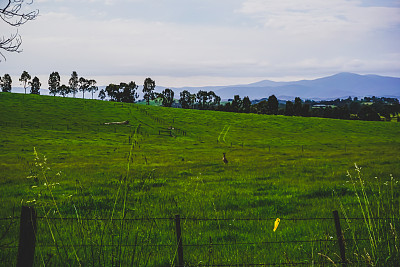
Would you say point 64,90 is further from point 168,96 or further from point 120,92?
point 168,96

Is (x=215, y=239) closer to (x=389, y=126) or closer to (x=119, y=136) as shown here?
(x=119, y=136)

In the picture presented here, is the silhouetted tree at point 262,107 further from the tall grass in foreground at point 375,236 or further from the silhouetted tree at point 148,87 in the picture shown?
the tall grass in foreground at point 375,236

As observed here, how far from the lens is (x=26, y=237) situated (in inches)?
165

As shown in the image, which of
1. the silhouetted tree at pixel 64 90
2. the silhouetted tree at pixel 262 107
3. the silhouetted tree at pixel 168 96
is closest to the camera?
the silhouetted tree at pixel 262 107

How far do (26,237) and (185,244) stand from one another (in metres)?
4.27

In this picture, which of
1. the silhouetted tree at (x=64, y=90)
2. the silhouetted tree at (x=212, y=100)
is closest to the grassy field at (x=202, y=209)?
the silhouetted tree at (x=212, y=100)

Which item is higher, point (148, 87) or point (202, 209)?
point (148, 87)

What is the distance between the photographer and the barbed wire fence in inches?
202

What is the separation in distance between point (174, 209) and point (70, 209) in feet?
12.1

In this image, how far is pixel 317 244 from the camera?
7617 millimetres

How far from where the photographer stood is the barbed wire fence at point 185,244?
5125mm

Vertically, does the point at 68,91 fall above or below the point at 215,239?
above

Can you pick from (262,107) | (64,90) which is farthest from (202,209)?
(64,90)

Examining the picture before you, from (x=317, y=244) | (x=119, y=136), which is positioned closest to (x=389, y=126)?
(x=119, y=136)
